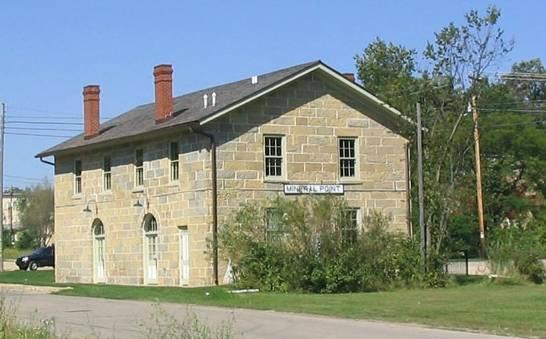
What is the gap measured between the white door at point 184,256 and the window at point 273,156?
11.8ft

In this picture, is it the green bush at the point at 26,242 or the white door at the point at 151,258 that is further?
the green bush at the point at 26,242

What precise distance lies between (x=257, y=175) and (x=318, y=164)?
2.48 metres

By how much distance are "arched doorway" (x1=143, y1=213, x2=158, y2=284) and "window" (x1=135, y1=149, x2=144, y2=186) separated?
1.46 metres

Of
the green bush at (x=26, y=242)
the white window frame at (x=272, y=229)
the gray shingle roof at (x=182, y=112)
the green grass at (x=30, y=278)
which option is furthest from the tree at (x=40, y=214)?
the white window frame at (x=272, y=229)

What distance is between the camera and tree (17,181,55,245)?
109 metres

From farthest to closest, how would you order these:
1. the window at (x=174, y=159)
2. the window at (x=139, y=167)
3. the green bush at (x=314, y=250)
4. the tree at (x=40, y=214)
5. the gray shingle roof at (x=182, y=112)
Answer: the tree at (x=40, y=214), the window at (x=139, y=167), the window at (x=174, y=159), the gray shingle roof at (x=182, y=112), the green bush at (x=314, y=250)

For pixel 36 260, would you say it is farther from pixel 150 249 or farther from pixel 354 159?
pixel 354 159

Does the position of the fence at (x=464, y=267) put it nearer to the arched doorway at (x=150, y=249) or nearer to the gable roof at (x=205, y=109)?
the gable roof at (x=205, y=109)

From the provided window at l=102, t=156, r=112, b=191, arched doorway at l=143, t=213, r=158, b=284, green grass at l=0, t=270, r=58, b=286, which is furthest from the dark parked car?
arched doorway at l=143, t=213, r=158, b=284

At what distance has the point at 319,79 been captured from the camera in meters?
38.9

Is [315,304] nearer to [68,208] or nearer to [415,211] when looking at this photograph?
[415,211]

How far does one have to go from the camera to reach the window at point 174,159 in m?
38.5


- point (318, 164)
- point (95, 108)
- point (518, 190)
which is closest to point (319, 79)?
point (318, 164)

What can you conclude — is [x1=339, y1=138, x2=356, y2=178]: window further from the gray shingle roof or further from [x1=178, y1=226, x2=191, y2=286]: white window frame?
[x1=178, y1=226, x2=191, y2=286]: white window frame
